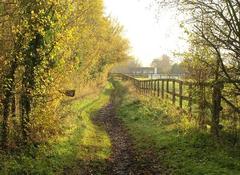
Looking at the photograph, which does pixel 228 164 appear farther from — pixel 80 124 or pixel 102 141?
pixel 80 124

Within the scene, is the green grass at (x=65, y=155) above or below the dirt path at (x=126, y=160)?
above

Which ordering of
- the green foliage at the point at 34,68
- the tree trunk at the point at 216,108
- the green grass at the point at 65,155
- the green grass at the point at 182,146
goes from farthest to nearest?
the tree trunk at the point at 216,108
the green foliage at the point at 34,68
the green grass at the point at 65,155
the green grass at the point at 182,146

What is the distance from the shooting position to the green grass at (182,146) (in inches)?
468

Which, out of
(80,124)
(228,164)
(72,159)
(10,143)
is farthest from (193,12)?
(80,124)

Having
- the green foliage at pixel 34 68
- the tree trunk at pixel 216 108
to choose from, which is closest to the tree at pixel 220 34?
the tree trunk at pixel 216 108

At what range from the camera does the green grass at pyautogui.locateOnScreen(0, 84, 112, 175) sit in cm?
1229

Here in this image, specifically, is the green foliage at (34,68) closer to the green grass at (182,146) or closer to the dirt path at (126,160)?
the dirt path at (126,160)

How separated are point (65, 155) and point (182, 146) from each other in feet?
13.6

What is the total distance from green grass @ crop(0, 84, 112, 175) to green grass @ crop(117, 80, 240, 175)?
188cm

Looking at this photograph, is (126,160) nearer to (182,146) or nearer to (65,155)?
(182,146)

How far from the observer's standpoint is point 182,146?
48.1ft

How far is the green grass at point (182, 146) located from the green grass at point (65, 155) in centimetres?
188

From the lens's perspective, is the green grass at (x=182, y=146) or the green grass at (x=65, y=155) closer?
the green grass at (x=182, y=146)

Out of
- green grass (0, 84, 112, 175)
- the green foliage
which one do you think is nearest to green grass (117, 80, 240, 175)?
green grass (0, 84, 112, 175)
